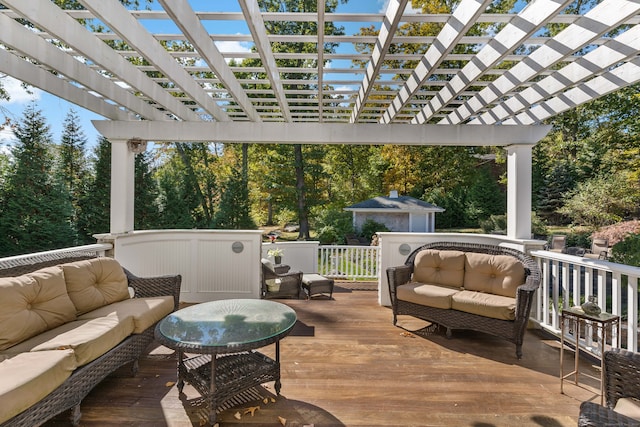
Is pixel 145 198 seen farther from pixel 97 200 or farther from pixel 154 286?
pixel 154 286

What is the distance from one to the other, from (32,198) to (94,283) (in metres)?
8.85

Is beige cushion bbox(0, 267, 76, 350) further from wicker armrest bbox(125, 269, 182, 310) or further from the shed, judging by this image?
the shed

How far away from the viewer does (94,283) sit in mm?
3193

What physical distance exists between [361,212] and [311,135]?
10.4 m

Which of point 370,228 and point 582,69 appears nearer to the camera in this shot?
point 582,69

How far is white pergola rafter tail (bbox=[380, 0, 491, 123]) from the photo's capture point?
2387 mm

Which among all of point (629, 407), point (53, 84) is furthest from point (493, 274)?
point (53, 84)

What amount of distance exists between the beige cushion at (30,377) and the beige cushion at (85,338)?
8cm

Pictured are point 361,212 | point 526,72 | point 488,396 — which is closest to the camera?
point 488,396

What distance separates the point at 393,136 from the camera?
5.15 metres

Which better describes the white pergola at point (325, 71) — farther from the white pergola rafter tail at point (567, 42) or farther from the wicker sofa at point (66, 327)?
the wicker sofa at point (66, 327)

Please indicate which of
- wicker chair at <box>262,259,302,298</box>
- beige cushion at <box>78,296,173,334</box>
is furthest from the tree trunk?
beige cushion at <box>78,296,173,334</box>

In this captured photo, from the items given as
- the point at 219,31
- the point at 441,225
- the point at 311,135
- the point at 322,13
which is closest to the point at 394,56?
the point at 322,13

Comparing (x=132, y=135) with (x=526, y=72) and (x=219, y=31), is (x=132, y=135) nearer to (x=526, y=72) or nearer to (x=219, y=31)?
(x=219, y=31)
